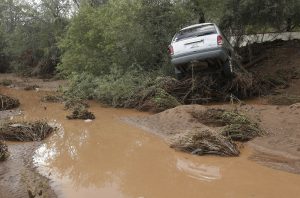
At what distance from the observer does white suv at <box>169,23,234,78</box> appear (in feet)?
40.7

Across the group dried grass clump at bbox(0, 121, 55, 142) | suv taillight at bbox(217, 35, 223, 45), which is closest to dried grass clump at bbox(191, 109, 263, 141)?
suv taillight at bbox(217, 35, 223, 45)

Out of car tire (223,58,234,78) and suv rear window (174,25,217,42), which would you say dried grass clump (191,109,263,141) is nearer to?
car tire (223,58,234,78)

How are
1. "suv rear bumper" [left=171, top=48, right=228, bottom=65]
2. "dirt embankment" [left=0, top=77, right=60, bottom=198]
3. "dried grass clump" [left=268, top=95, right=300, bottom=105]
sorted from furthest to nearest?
1. "dried grass clump" [left=268, top=95, right=300, bottom=105]
2. "suv rear bumper" [left=171, top=48, right=228, bottom=65]
3. "dirt embankment" [left=0, top=77, right=60, bottom=198]

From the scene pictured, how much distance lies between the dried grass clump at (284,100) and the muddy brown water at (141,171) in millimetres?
4702

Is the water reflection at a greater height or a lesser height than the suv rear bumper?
lesser

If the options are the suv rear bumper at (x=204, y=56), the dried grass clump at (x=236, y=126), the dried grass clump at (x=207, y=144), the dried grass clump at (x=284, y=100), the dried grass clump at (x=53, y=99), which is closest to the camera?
the dried grass clump at (x=207, y=144)

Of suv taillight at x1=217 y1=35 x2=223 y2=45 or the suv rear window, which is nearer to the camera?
suv taillight at x1=217 y1=35 x2=223 y2=45

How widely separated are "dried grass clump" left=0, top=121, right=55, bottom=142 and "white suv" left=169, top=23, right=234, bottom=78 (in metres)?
4.60

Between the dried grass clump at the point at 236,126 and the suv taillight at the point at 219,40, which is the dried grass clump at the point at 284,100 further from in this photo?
the dried grass clump at the point at 236,126

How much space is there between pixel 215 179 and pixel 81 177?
2.38 m

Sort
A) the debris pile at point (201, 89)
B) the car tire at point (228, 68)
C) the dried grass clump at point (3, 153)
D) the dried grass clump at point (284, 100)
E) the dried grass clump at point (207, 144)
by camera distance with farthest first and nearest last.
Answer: the debris pile at point (201, 89) → the car tire at point (228, 68) → the dried grass clump at point (284, 100) → the dried grass clump at point (3, 153) → the dried grass clump at point (207, 144)

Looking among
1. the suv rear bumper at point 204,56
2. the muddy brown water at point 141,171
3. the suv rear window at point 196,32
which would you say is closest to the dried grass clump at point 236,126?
the muddy brown water at point 141,171

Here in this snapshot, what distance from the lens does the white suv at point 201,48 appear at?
40.7 feet

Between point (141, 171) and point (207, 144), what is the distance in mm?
1593
